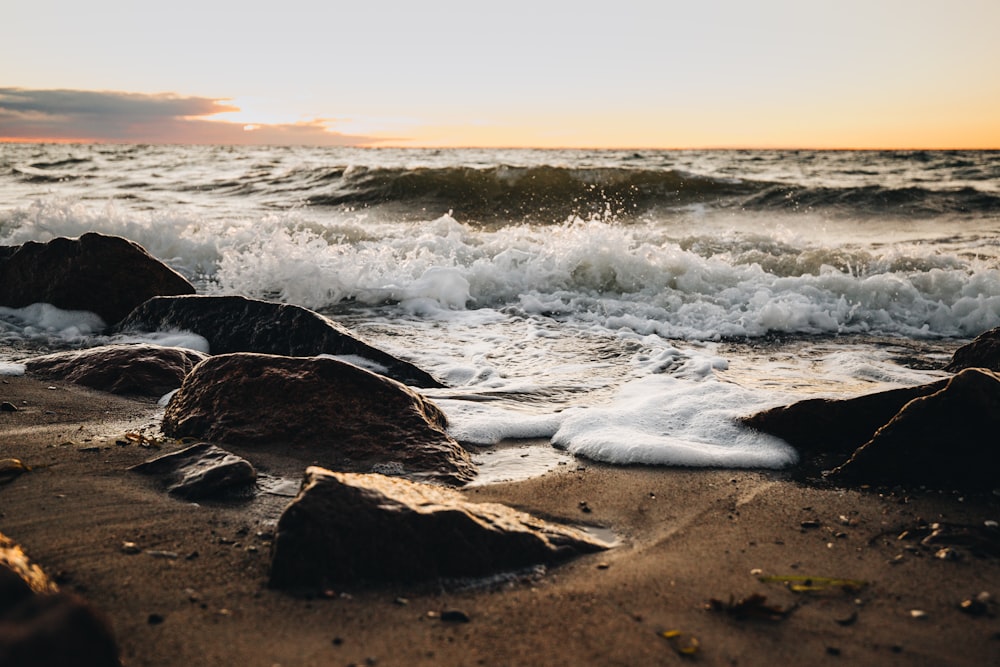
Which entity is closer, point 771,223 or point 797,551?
point 797,551

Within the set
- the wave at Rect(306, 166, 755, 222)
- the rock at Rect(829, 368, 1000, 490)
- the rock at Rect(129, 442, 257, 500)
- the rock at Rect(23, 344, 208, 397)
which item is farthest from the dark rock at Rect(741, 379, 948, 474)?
the wave at Rect(306, 166, 755, 222)

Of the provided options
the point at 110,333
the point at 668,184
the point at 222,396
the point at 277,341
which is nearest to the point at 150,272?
the point at 110,333

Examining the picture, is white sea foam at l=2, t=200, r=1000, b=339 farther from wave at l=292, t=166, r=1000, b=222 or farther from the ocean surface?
wave at l=292, t=166, r=1000, b=222

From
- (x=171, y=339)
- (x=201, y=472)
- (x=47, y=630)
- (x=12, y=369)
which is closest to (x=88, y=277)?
(x=171, y=339)

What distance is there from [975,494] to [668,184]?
13.6 m

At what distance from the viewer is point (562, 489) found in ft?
9.47

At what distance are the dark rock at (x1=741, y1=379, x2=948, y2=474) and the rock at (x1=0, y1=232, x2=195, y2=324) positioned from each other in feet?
15.6

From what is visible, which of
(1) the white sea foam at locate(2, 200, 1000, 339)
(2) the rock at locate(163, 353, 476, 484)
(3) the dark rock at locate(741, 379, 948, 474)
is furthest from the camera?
(1) the white sea foam at locate(2, 200, 1000, 339)

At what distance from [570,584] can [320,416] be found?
55.7 inches

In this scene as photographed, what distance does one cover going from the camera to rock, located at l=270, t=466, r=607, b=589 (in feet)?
6.57

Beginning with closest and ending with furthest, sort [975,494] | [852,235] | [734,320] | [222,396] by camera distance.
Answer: [975,494]
[222,396]
[734,320]
[852,235]

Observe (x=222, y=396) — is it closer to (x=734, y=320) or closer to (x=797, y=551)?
(x=797, y=551)

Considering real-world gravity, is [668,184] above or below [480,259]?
above

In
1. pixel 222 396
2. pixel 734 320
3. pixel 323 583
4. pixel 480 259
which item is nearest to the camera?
pixel 323 583
